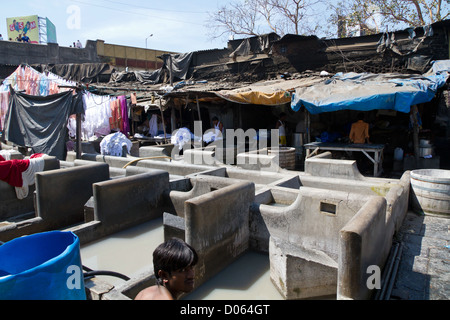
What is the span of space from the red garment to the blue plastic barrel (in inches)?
211

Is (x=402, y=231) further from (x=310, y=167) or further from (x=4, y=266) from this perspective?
(x=4, y=266)

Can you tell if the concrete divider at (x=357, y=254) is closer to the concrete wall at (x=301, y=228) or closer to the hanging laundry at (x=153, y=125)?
the concrete wall at (x=301, y=228)

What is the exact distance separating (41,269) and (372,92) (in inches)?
345

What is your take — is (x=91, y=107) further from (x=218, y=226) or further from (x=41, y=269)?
(x=41, y=269)

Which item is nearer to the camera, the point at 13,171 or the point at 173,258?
the point at 173,258

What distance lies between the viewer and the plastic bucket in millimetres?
6246

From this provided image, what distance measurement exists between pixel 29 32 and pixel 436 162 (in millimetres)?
36063

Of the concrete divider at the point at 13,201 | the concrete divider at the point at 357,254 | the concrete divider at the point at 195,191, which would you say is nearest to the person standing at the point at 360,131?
the concrete divider at the point at 195,191

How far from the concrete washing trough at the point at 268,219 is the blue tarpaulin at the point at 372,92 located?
6.98 ft

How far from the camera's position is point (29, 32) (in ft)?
104

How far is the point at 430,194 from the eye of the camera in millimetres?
6402

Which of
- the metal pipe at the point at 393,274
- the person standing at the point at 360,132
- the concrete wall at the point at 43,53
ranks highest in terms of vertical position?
the concrete wall at the point at 43,53

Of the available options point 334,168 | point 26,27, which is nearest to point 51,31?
point 26,27

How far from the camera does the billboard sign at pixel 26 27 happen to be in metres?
31.3
